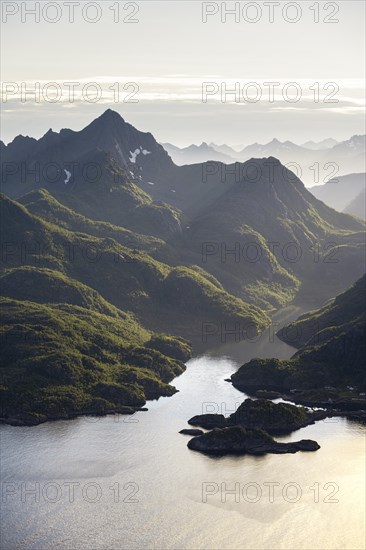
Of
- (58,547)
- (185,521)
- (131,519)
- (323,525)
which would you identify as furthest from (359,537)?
(58,547)

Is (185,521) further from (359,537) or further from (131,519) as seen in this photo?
(359,537)

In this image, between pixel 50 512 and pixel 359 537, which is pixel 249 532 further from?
pixel 50 512

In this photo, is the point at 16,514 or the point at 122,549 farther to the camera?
the point at 16,514

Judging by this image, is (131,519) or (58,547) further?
(131,519)

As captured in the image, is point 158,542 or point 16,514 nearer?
point 158,542

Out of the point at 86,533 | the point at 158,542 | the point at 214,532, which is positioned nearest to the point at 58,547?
the point at 86,533

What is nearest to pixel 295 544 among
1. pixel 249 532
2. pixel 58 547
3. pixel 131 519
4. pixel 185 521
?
pixel 249 532

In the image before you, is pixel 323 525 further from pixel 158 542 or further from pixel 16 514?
pixel 16 514
